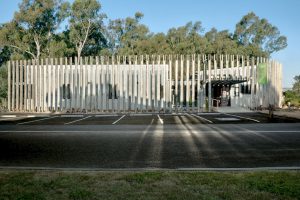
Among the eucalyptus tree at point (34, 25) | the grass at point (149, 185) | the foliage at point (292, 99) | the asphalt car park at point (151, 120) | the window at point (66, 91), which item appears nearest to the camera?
the grass at point (149, 185)

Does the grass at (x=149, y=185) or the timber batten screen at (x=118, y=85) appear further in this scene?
the timber batten screen at (x=118, y=85)

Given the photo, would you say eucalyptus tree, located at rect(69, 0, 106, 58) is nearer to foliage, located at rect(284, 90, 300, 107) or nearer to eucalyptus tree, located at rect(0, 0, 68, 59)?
eucalyptus tree, located at rect(0, 0, 68, 59)

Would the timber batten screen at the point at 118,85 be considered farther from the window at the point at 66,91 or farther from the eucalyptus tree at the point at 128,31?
the eucalyptus tree at the point at 128,31

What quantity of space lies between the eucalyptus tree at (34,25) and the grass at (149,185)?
45.4 m

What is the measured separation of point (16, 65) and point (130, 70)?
1054 centimetres

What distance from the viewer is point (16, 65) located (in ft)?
97.5

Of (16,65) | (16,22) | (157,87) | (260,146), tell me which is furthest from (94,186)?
(16,22)

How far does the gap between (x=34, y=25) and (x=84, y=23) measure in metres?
7.42

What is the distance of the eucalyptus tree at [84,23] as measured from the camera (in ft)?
163

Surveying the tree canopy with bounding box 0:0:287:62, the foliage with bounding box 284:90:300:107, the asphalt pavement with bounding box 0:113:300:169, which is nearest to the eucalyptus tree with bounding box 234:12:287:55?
the tree canopy with bounding box 0:0:287:62

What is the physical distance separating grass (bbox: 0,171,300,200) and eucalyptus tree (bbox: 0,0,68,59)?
45.4m

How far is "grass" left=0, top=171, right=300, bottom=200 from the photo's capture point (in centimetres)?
432

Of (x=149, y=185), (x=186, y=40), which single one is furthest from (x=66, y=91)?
(x=186, y=40)

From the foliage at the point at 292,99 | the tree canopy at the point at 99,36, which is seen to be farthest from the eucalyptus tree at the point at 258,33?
the foliage at the point at 292,99
